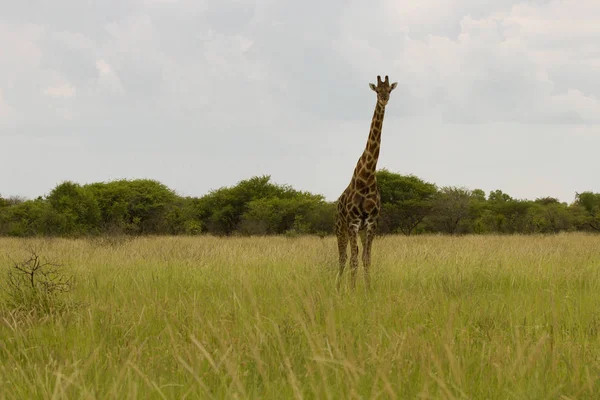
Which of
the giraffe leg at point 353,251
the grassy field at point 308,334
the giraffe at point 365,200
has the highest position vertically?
the giraffe at point 365,200

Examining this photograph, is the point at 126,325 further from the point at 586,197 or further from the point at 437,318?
the point at 586,197

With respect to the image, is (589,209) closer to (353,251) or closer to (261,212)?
(261,212)

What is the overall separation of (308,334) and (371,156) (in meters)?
6.64

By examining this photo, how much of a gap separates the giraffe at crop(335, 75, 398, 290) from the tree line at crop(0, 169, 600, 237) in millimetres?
18840

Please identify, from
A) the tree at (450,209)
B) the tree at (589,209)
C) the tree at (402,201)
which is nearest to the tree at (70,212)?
the tree at (402,201)

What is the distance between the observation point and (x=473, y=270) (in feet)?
27.7

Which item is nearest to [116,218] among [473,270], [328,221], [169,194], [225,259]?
[169,194]

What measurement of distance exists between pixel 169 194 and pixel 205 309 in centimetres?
3895

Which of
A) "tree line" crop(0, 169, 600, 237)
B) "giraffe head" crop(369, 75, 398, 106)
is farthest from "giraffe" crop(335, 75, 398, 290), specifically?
"tree line" crop(0, 169, 600, 237)

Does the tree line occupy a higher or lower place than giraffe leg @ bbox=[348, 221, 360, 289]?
higher

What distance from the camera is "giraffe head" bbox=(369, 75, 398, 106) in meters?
8.45

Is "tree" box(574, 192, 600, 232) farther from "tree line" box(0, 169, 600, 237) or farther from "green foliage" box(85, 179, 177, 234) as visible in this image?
"green foliage" box(85, 179, 177, 234)

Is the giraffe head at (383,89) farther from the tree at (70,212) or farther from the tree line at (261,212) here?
the tree at (70,212)

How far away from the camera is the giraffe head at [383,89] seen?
8453 millimetres
